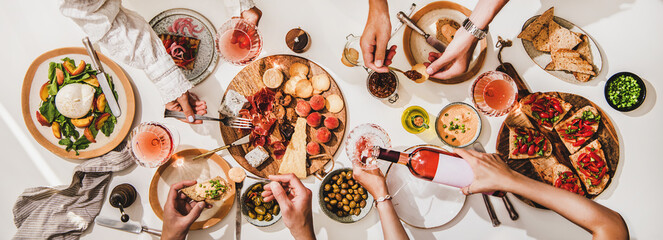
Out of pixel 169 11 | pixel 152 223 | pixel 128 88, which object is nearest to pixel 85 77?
pixel 128 88

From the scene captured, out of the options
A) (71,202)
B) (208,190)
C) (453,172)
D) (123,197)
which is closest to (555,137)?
(453,172)

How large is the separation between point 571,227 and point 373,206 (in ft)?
3.79

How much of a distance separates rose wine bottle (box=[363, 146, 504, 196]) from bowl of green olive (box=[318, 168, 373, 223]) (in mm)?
267

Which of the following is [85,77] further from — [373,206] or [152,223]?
[373,206]

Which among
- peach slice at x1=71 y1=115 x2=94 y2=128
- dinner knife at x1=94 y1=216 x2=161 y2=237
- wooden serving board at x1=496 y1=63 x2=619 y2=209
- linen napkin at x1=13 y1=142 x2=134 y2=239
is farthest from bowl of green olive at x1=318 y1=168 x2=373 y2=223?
peach slice at x1=71 y1=115 x2=94 y2=128

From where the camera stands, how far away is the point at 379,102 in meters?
1.81

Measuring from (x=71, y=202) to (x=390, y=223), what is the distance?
1.98 m

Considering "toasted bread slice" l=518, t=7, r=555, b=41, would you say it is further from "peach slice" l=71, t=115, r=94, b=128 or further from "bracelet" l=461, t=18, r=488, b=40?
"peach slice" l=71, t=115, r=94, b=128

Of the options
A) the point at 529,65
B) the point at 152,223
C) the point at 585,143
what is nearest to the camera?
the point at 585,143

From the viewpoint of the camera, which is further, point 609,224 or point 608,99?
point 608,99

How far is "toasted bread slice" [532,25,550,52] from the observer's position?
1683 mm

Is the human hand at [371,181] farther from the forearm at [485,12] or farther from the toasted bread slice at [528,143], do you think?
the forearm at [485,12]

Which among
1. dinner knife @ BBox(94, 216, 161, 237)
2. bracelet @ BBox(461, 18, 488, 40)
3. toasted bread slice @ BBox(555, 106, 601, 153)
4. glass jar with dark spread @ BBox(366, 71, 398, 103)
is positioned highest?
bracelet @ BBox(461, 18, 488, 40)

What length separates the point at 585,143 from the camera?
164cm
